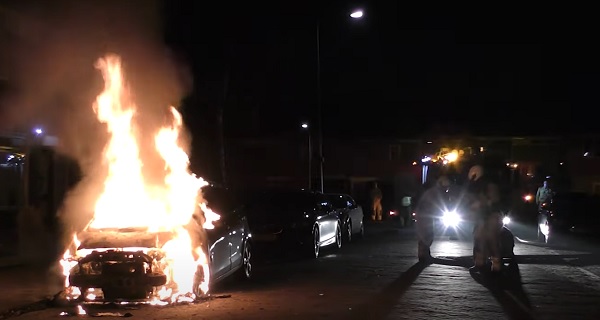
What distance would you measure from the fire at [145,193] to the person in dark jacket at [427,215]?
4835 millimetres

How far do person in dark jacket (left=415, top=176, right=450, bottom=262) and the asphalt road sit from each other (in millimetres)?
359

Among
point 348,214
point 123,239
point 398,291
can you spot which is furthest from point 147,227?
point 348,214

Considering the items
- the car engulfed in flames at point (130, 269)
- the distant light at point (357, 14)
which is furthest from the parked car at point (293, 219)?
the distant light at point (357, 14)

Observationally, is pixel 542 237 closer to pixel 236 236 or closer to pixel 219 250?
pixel 236 236

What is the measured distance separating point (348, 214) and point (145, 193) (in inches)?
373

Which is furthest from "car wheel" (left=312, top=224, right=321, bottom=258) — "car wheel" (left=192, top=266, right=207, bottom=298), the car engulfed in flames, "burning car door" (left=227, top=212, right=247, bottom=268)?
the car engulfed in flames

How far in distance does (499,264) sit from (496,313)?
3.80 m

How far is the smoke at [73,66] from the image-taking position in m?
15.3

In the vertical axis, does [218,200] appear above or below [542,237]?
above

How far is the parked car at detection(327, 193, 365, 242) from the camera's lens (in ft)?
64.1

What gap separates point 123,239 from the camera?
9766 mm

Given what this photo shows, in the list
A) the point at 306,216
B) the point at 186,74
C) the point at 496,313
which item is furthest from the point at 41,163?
the point at 496,313

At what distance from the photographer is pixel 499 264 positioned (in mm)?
12898

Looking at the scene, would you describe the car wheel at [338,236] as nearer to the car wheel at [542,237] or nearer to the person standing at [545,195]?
the car wheel at [542,237]
